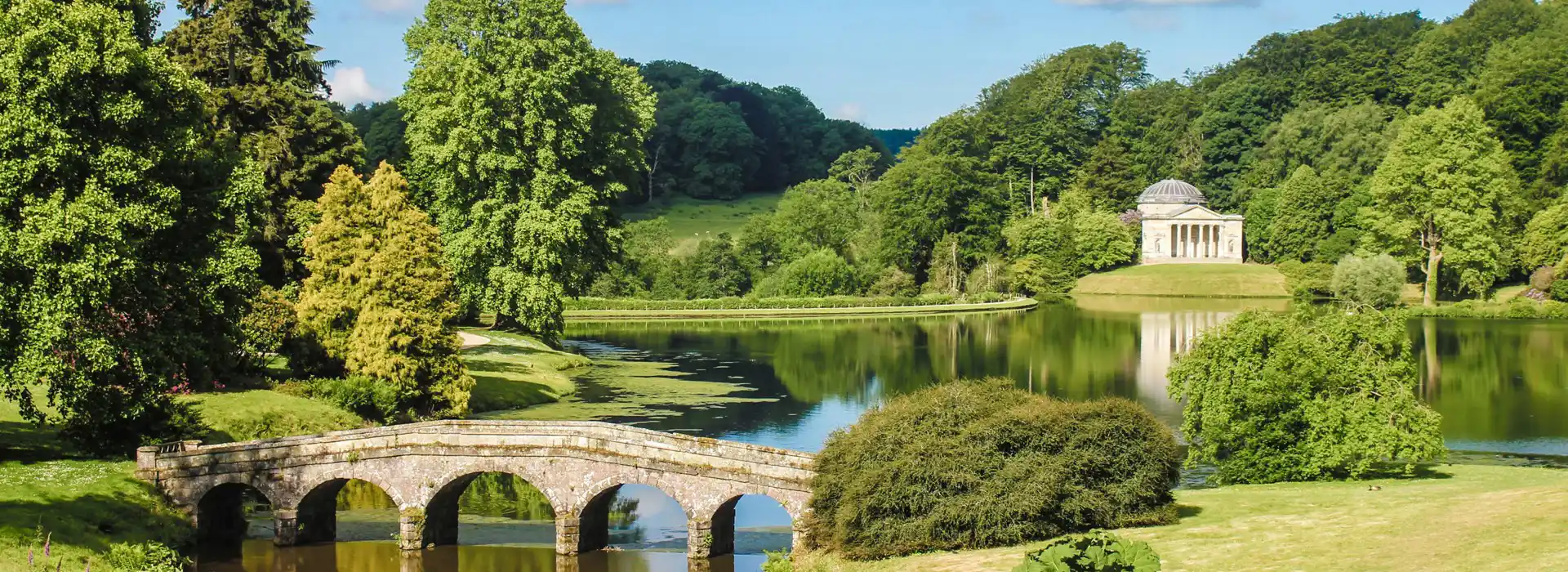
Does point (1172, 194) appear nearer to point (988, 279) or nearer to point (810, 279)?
point (988, 279)

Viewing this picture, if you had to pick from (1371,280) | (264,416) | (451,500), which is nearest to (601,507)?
(451,500)

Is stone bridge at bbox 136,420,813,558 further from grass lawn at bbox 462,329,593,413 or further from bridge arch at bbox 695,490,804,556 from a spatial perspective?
grass lawn at bbox 462,329,593,413

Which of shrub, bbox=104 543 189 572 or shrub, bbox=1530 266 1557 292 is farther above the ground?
shrub, bbox=1530 266 1557 292

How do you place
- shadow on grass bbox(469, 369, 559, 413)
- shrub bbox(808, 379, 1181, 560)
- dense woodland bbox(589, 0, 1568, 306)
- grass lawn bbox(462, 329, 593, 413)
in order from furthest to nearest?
dense woodland bbox(589, 0, 1568, 306)
grass lawn bbox(462, 329, 593, 413)
shadow on grass bbox(469, 369, 559, 413)
shrub bbox(808, 379, 1181, 560)

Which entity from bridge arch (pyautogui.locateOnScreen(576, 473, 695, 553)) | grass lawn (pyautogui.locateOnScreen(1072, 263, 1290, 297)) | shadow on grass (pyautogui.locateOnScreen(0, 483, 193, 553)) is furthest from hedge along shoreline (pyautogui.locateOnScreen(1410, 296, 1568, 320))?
shadow on grass (pyautogui.locateOnScreen(0, 483, 193, 553))

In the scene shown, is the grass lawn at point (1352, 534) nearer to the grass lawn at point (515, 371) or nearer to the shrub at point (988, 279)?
the grass lawn at point (515, 371)

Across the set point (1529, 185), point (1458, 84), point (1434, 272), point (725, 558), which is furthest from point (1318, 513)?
point (1458, 84)

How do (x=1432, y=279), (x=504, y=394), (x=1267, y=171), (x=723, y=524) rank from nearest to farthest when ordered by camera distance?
(x=723, y=524), (x=504, y=394), (x=1432, y=279), (x=1267, y=171)

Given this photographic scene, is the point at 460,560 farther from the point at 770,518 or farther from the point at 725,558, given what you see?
the point at 770,518

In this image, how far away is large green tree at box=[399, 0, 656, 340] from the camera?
61.3m

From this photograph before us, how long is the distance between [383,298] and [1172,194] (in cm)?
10537

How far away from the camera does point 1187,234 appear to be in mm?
134500

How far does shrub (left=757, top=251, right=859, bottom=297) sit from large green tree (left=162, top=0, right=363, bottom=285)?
5227 centimetres

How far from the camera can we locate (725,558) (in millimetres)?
31766
